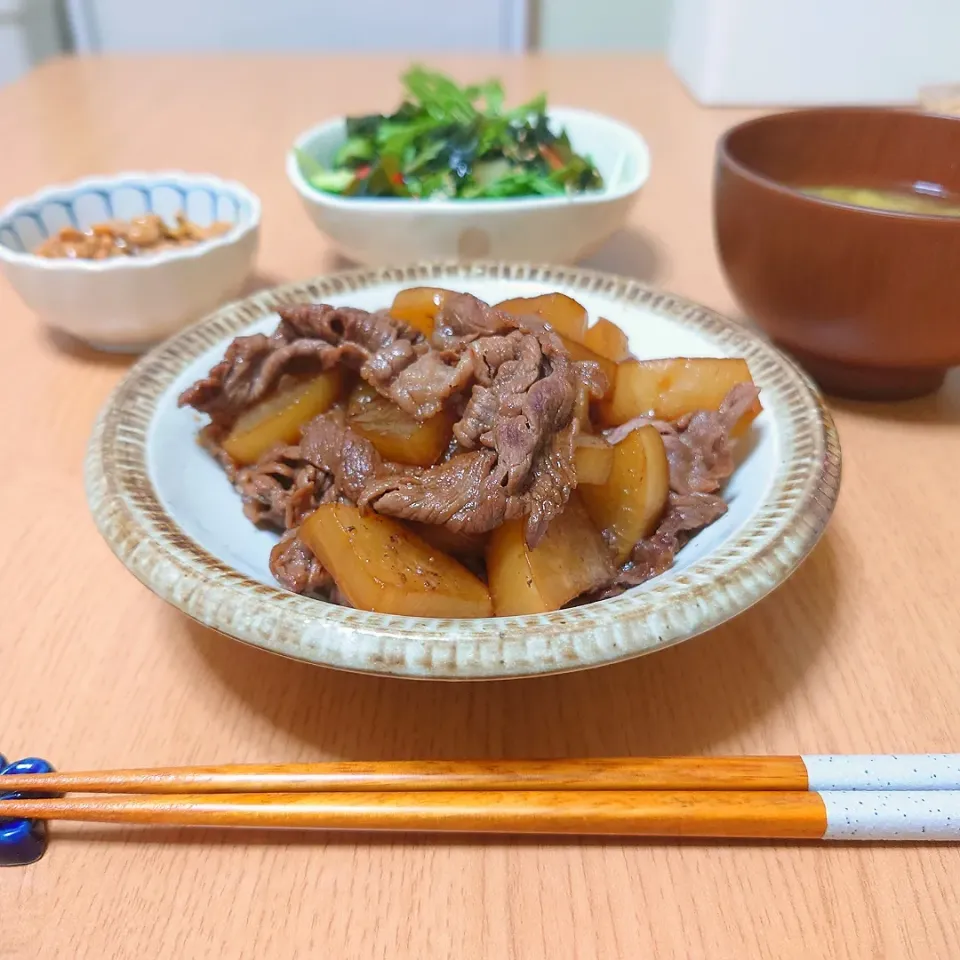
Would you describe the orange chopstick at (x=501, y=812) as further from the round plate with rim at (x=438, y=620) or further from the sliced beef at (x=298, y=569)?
the sliced beef at (x=298, y=569)

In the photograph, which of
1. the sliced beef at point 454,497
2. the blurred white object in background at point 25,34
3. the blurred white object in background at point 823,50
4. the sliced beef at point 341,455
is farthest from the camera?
the blurred white object in background at point 25,34

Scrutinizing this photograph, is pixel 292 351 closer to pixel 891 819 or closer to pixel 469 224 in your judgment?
pixel 469 224

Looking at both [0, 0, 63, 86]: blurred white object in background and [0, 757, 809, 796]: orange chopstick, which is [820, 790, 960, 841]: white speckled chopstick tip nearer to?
Answer: [0, 757, 809, 796]: orange chopstick

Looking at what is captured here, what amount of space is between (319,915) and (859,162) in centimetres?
161

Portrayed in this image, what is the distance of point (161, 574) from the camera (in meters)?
0.84

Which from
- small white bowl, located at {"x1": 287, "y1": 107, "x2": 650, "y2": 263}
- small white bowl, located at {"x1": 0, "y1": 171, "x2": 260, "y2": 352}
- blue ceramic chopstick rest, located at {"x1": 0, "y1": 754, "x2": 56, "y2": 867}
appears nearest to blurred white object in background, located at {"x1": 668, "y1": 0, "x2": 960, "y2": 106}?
small white bowl, located at {"x1": 287, "y1": 107, "x2": 650, "y2": 263}

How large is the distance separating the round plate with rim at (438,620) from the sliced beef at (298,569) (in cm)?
4

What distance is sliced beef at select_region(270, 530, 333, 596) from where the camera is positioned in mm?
955

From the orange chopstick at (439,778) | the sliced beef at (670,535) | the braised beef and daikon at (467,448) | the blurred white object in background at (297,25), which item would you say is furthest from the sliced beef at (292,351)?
the blurred white object in background at (297,25)

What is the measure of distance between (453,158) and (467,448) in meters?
1.18

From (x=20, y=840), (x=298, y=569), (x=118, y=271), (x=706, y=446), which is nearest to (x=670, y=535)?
(x=706, y=446)

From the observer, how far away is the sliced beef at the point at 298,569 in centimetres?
96

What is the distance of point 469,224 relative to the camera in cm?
165

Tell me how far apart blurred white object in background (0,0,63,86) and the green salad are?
4.14 metres
